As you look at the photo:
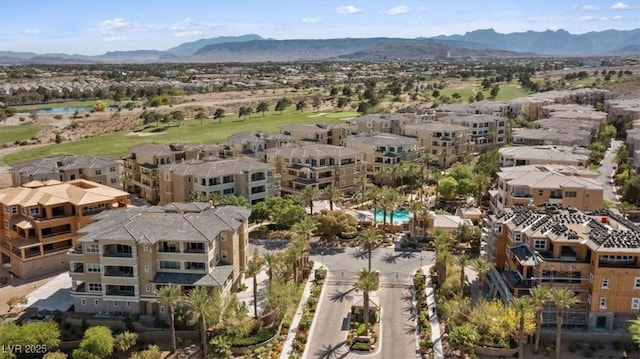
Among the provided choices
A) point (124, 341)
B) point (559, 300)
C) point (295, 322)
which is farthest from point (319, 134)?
point (559, 300)

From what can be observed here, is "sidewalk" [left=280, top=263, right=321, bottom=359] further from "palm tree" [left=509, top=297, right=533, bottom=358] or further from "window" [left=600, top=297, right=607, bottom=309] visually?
"window" [left=600, top=297, right=607, bottom=309]

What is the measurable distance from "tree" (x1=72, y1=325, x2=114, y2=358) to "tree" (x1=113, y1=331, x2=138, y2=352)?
1.96ft

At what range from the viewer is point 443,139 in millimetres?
113438

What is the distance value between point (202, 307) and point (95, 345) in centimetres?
909

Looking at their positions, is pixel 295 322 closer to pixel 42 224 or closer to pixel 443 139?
pixel 42 224

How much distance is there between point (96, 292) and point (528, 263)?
38.5 m

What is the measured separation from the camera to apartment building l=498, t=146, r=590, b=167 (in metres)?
85.6

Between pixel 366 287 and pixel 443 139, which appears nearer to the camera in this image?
pixel 366 287

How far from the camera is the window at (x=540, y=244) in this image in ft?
160

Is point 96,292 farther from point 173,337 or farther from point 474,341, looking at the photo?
point 474,341

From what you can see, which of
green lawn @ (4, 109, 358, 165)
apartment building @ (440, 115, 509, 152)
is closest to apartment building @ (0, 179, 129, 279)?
green lawn @ (4, 109, 358, 165)

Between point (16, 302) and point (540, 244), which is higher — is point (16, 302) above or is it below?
below

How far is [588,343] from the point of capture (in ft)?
149

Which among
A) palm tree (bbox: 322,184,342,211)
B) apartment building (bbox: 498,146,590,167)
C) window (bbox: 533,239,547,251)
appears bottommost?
palm tree (bbox: 322,184,342,211)
